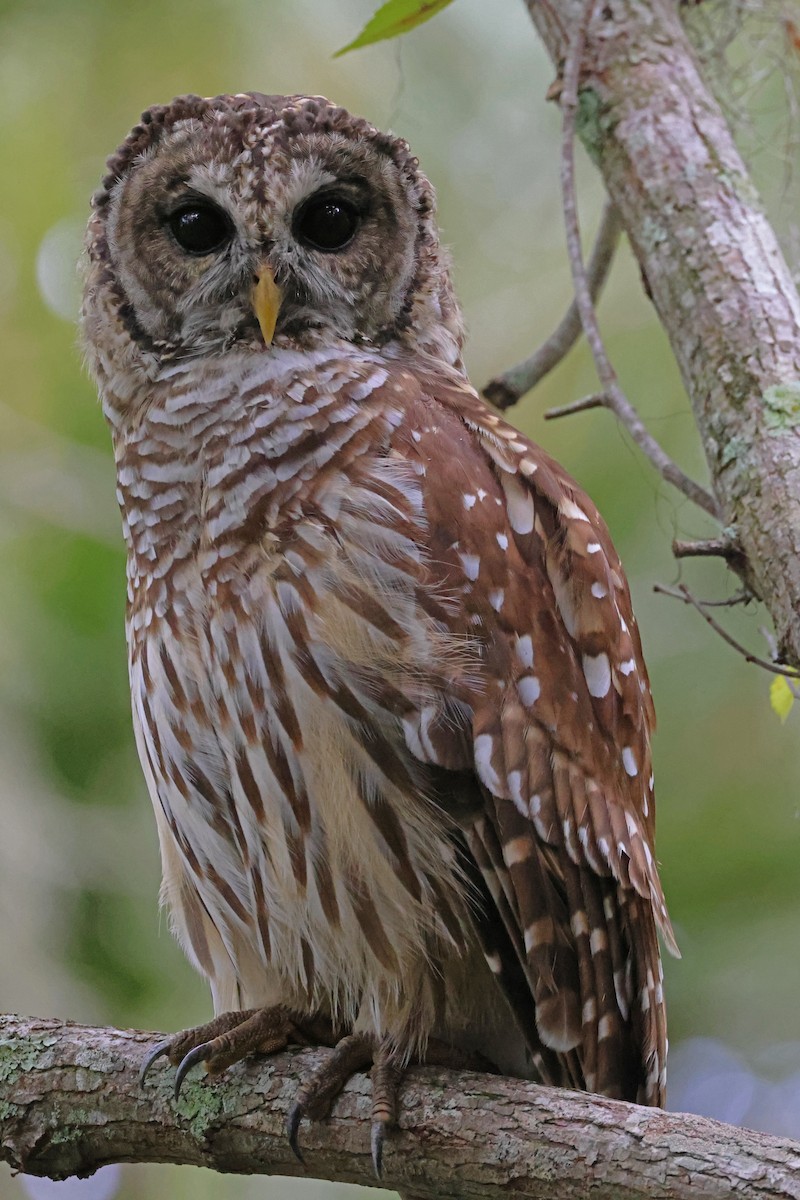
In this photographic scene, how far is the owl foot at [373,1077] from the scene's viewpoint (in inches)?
86.3

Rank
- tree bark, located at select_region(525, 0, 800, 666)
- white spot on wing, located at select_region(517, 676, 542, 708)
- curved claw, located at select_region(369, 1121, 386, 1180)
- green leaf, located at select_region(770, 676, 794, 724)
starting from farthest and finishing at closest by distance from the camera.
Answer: green leaf, located at select_region(770, 676, 794, 724)
tree bark, located at select_region(525, 0, 800, 666)
white spot on wing, located at select_region(517, 676, 542, 708)
curved claw, located at select_region(369, 1121, 386, 1180)

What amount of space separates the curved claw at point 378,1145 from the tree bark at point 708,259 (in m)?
1.03

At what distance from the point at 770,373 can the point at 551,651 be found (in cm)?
68

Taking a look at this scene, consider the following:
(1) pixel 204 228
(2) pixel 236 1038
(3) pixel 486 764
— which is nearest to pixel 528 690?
(3) pixel 486 764

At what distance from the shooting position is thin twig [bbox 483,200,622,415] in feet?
11.2

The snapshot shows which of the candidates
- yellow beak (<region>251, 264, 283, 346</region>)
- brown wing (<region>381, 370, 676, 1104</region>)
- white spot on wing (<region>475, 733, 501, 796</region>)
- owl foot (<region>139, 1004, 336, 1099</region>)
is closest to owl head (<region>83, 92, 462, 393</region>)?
yellow beak (<region>251, 264, 283, 346</region>)

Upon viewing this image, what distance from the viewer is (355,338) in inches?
112

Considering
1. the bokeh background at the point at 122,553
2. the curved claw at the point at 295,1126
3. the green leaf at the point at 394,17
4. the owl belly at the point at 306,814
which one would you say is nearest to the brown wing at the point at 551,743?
the owl belly at the point at 306,814

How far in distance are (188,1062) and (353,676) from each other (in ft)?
2.25

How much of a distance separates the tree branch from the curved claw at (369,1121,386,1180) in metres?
0.01

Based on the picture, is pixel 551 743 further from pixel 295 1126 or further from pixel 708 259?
pixel 708 259

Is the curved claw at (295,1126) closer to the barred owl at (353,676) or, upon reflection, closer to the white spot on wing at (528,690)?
the barred owl at (353,676)

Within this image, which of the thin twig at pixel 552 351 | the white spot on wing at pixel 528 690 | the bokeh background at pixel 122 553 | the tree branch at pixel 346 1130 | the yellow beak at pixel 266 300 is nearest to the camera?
the tree branch at pixel 346 1130

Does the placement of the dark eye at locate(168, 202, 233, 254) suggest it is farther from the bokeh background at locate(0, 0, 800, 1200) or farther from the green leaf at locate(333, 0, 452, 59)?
the bokeh background at locate(0, 0, 800, 1200)
